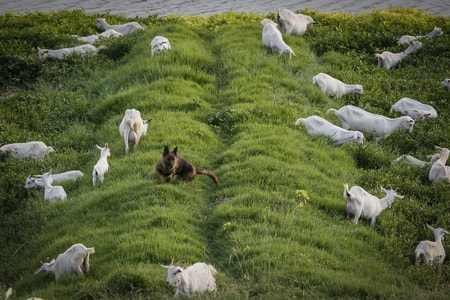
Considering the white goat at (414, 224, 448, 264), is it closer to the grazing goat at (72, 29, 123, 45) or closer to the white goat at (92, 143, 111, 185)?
the white goat at (92, 143, 111, 185)

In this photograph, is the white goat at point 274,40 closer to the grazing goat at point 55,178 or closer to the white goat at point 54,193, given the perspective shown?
the grazing goat at point 55,178

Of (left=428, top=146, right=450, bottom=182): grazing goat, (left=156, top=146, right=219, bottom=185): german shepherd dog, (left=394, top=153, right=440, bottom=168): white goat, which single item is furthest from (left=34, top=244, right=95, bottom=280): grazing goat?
(left=394, top=153, right=440, bottom=168): white goat

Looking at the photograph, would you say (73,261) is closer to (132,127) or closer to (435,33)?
(132,127)

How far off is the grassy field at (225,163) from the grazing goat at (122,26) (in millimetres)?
417

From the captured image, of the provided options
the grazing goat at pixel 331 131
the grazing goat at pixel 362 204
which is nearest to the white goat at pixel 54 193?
the grazing goat at pixel 362 204

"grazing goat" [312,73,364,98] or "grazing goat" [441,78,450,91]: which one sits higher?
"grazing goat" [312,73,364,98]

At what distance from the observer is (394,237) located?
13375 millimetres

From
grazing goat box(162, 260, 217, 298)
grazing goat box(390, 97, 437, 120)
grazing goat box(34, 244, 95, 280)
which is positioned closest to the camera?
grazing goat box(162, 260, 217, 298)

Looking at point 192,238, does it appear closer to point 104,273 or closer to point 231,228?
point 231,228

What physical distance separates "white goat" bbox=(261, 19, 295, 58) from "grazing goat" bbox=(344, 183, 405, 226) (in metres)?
7.51

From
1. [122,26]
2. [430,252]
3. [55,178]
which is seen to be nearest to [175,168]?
[55,178]

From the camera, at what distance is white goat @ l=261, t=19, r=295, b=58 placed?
68.7ft

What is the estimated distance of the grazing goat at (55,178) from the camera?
15.1 meters

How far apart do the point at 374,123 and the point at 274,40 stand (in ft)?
14.9
